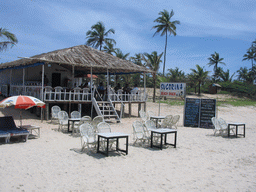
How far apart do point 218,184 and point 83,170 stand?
3.03 meters

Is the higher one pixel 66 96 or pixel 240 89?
pixel 240 89

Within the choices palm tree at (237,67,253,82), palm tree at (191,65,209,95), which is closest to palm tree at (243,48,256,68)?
palm tree at (237,67,253,82)

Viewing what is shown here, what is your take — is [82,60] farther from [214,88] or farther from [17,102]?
[214,88]

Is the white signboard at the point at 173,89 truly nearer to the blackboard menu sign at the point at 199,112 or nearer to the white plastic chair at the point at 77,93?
the blackboard menu sign at the point at 199,112

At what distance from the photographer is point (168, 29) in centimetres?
3972

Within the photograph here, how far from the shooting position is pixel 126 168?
614 centimetres

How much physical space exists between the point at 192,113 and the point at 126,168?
350 inches

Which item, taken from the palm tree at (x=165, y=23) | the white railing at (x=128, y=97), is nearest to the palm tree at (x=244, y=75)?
the palm tree at (x=165, y=23)

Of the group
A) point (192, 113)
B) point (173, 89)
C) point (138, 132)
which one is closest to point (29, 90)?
point (173, 89)

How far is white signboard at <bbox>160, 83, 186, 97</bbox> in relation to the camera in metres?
14.2

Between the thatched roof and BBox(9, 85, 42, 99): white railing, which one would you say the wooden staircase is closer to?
the thatched roof

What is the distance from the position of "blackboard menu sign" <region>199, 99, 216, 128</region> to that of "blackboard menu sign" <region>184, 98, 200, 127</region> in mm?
271

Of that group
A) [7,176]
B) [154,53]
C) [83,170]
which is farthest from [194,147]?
[154,53]

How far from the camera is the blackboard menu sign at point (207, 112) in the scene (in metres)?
13.7
